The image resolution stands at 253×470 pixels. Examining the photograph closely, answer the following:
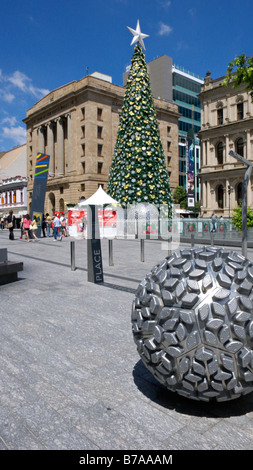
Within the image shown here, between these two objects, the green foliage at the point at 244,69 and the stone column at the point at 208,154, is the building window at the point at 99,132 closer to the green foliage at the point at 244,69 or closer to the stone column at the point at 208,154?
the stone column at the point at 208,154

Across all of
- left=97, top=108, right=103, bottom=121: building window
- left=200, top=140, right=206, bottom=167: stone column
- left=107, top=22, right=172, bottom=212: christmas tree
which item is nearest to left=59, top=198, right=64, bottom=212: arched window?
left=97, top=108, right=103, bottom=121: building window

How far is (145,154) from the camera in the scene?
24.3 meters

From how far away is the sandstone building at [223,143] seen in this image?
41.6 metres

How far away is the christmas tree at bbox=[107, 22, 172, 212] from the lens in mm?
24094

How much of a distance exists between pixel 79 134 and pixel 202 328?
48653 millimetres

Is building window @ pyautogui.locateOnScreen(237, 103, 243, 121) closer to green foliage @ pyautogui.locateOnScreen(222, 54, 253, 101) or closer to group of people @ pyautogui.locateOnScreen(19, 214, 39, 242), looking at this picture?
group of people @ pyautogui.locateOnScreen(19, 214, 39, 242)

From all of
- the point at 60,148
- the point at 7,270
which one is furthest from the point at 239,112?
the point at 7,270

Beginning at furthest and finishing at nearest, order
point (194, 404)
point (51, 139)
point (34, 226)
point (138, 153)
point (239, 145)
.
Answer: point (51, 139)
point (239, 145)
point (138, 153)
point (34, 226)
point (194, 404)

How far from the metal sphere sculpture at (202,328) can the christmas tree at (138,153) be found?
21305 mm

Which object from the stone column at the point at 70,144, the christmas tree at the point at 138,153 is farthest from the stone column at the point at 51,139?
the christmas tree at the point at 138,153

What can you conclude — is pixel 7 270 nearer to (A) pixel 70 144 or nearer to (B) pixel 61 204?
(A) pixel 70 144

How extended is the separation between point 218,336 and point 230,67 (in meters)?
9.08

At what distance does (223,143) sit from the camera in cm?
4428
